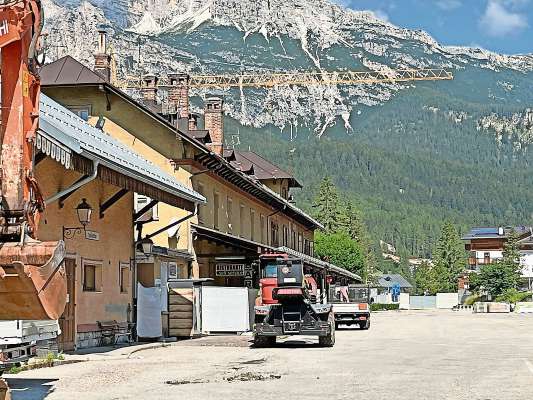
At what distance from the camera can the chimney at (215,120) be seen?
1845 inches

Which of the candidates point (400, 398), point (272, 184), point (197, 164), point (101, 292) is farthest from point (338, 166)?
point (400, 398)

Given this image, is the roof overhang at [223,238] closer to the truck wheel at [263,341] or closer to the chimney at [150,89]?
the truck wheel at [263,341]

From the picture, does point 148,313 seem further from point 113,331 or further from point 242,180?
point 242,180

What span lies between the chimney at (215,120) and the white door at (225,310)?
14.1 meters

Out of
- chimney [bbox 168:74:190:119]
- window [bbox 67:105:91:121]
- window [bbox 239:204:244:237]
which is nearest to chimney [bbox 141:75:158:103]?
chimney [bbox 168:74:190:119]

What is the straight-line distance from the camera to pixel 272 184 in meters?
61.3

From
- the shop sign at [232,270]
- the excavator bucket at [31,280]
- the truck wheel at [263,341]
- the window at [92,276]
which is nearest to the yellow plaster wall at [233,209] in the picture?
the shop sign at [232,270]

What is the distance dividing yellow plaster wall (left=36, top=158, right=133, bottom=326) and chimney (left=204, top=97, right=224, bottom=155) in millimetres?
20039

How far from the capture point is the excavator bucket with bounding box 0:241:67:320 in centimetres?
743

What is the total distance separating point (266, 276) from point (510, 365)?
11.6 m

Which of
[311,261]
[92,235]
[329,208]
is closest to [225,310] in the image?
[92,235]

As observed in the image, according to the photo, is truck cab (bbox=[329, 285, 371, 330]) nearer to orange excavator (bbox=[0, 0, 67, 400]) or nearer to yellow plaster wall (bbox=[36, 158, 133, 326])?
yellow plaster wall (bbox=[36, 158, 133, 326])

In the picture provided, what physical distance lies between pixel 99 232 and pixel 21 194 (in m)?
16.6

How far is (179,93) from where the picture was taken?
1737 inches
